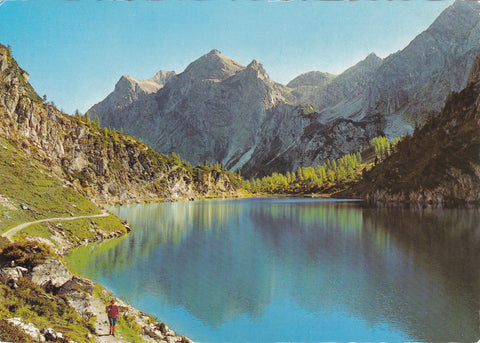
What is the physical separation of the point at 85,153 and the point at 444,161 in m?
121

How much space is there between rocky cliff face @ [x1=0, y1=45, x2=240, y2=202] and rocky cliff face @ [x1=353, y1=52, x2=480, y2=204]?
99920mm

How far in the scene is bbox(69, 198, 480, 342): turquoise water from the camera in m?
18.3

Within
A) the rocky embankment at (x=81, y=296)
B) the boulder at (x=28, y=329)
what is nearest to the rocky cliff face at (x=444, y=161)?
the rocky embankment at (x=81, y=296)

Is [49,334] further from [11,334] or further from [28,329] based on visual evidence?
[11,334]

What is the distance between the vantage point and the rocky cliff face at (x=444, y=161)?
90688 mm

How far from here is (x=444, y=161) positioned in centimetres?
9569

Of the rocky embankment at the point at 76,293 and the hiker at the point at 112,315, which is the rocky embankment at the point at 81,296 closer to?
the rocky embankment at the point at 76,293

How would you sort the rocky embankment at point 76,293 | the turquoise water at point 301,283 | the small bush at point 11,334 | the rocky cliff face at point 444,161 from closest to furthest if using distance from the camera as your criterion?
the small bush at point 11,334
the rocky embankment at point 76,293
the turquoise water at point 301,283
the rocky cliff face at point 444,161

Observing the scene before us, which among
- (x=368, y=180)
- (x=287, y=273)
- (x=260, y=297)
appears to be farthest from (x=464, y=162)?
(x=260, y=297)

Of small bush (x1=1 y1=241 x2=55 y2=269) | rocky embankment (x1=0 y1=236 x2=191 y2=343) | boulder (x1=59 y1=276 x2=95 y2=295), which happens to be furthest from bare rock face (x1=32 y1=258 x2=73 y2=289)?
small bush (x1=1 y1=241 x2=55 y2=269)

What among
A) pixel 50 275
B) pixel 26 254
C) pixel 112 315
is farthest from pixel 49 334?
pixel 26 254

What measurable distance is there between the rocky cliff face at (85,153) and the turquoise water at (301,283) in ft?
97.6

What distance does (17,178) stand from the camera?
4094 cm

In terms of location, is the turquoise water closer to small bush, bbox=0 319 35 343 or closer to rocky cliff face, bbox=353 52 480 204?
small bush, bbox=0 319 35 343
